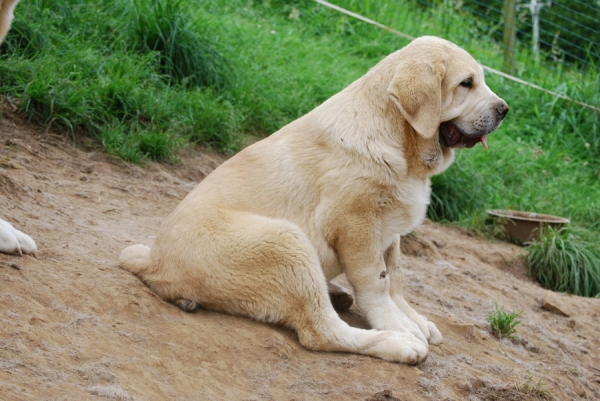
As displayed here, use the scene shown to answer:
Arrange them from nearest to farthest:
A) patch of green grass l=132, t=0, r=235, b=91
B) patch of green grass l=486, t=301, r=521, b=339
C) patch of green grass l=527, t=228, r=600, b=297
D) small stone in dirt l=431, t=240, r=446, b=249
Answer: patch of green grass l=486, t=301, r=521, b=339 < small stone in dirt l=431, t=240, r=446, b=249 < patch of green grass l=527, t=228, r=600, b=297 < patch of green grass l=132, t=0, r=235, b=91

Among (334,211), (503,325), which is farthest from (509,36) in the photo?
(334,211)

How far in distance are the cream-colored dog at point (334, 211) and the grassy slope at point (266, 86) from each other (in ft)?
7.55

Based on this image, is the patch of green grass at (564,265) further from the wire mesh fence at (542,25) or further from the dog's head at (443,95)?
the wire mesh fence at (542,25)

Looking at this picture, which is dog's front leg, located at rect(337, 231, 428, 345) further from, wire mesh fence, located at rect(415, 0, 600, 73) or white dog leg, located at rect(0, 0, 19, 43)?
wire mesh fence, located at rect(415, 0, 600, 73)

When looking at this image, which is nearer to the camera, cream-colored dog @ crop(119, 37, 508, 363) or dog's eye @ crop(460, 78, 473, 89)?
cream-colored dog @ crop(119, 37, 508, 363)

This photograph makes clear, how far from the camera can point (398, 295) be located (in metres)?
4.02

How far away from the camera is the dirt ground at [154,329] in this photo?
2.89 meters

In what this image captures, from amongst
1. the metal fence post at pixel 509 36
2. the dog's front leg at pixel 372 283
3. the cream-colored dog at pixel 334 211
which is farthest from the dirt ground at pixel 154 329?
the metal fence post at pixel 509 36

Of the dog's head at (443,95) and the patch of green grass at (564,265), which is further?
the patch of green grass at (564,265)

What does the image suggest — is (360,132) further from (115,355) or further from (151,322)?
(115,355)

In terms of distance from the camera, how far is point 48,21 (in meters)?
6.28

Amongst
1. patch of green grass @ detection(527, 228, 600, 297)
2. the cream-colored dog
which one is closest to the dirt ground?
the cream-colored dog

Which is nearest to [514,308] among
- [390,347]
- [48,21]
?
[390,347]

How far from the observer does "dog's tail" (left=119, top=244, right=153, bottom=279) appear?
3775mm
